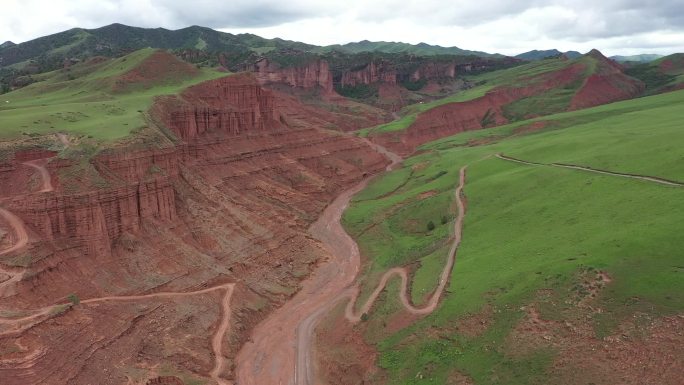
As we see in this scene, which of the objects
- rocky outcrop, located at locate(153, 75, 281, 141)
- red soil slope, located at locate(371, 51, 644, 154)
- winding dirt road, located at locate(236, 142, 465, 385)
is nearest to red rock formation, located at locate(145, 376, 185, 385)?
winding dirt road, located at locate(236, 142, 465, 385)

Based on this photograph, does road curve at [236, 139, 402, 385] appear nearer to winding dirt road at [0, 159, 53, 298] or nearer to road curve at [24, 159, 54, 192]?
winding dirt road at [0, 159, 53, 298]

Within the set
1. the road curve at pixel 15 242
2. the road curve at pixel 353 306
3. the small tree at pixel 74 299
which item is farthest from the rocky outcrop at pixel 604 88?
the road curve at pixel 15 242

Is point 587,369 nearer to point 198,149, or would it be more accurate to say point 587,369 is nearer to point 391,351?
point 391,351

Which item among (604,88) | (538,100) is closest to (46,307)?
(538,100)

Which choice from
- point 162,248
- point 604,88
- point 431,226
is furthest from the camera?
point 604,88

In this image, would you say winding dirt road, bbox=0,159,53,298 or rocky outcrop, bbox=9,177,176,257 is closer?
winding dirt road, bbox=0,159,53,298

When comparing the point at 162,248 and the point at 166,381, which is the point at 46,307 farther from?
the point at 162,248
